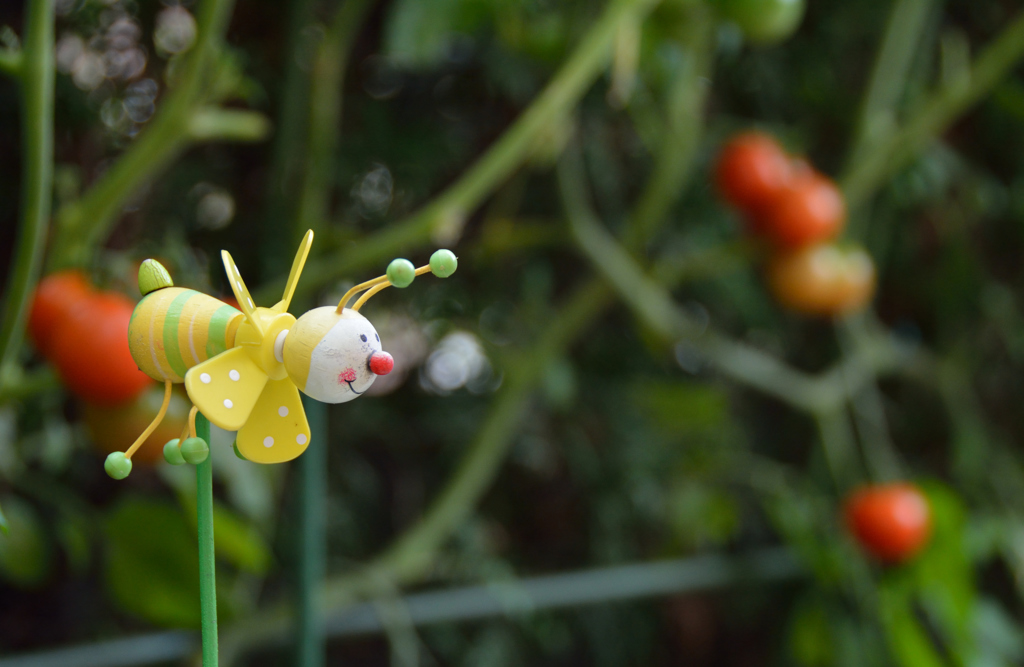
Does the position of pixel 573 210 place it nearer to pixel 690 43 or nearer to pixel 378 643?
pixel 690 43

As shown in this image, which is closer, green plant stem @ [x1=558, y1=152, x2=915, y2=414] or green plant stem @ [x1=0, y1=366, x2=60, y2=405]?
green plant stem @ [x1=0, y1=366, x2=60, y2=405]

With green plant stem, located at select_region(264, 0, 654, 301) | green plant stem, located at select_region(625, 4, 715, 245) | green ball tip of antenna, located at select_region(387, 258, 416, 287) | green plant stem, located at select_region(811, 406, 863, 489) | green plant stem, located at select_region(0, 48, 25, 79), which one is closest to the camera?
green ball tip of antenna, located at select_region(387, 258, 416, 287)

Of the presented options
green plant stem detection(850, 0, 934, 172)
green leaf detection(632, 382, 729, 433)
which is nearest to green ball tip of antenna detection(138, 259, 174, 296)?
green leaf detection(632, 382, 729, 433)

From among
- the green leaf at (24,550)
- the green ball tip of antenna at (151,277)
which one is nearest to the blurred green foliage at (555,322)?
the green leaf at (24,550)

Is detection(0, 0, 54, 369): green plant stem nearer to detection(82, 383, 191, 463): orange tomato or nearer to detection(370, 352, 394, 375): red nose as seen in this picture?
detection(82, 383, 191, 463): orange tomato

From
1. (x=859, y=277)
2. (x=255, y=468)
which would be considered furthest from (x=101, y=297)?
(x=859, y=277)

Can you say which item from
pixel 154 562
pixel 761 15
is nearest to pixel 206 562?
pixel 154 562

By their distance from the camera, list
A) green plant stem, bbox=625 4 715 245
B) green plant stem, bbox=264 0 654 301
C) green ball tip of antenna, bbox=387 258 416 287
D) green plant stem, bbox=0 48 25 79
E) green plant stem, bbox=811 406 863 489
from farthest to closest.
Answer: green plant stem, bbox=811 406 863 489
green plant stem, bbox=625 4 715 245
green plant stem, bbox=264 0 654 301
green plant stem, bbox=0 48 25 79
green ball tip of antenna, bbox=387 258 416 287

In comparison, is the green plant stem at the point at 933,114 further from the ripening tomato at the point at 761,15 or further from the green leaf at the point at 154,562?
the green leaf at the point at 154,562
